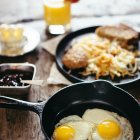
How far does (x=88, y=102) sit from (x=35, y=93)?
0.35m

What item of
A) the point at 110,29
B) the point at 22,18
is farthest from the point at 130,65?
the point at 22,18

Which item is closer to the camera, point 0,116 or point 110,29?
point 0,116

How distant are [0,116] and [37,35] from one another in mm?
801

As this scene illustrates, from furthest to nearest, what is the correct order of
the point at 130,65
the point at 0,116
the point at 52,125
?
the point at 130,65 → the point at 0,116 → the point at 52,125

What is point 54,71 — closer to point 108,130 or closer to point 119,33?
point 119,33

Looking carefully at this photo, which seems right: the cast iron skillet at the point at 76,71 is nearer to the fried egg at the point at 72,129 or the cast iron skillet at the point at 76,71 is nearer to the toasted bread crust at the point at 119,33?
the toasted bread crust at the point at 119,33

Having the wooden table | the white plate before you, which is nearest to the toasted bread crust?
the wooden table

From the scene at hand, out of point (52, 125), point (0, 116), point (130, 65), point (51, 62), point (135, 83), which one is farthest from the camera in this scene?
point (51, 62)

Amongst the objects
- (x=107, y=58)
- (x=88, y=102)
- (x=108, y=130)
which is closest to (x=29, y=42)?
(x=107, y=58)

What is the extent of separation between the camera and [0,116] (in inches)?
76.5

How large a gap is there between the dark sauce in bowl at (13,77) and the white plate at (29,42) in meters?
0.25

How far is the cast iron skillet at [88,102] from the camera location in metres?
1.78

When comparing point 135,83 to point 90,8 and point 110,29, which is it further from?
point 90,8

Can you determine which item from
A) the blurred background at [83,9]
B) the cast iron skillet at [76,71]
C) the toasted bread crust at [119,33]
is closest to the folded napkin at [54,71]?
the cast iron skillet at [76,71]
